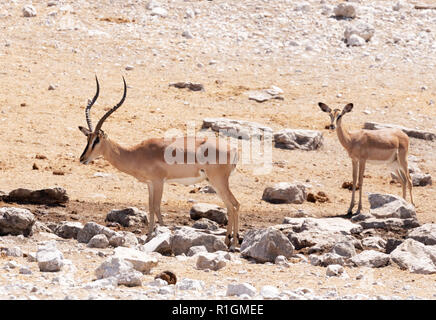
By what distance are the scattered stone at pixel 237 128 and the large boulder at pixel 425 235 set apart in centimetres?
786

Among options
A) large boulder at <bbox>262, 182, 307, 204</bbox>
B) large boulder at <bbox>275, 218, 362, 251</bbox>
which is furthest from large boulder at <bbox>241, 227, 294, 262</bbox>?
large boulder at <bbox>262, 182, 307, 204</bbox>

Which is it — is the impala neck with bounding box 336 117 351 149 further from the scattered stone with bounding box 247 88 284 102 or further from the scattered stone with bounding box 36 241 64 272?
the scattered stone with bounding box 36 241 64 272

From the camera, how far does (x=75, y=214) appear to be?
14.3m

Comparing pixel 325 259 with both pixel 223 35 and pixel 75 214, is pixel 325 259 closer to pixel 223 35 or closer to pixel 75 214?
pixel 75 214

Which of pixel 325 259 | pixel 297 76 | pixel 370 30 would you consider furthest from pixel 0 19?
pixel 325 259

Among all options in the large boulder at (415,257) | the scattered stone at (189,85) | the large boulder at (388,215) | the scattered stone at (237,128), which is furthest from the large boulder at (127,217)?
the scattered stone at (189,85)

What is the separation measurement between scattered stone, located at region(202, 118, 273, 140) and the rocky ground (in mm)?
414

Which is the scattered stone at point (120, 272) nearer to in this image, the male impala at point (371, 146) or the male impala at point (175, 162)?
the male impala at point (175, 162)

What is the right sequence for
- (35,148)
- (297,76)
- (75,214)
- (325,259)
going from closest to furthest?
(325,259)
(75,214)
(35,148)
(297,76)

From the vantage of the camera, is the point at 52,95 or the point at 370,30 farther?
the point at 370,30

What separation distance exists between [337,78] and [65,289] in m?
17.8

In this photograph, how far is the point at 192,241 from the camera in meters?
11.8

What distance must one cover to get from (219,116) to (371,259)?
10966 millimetres

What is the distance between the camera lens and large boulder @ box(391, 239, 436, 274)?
11039 mm
